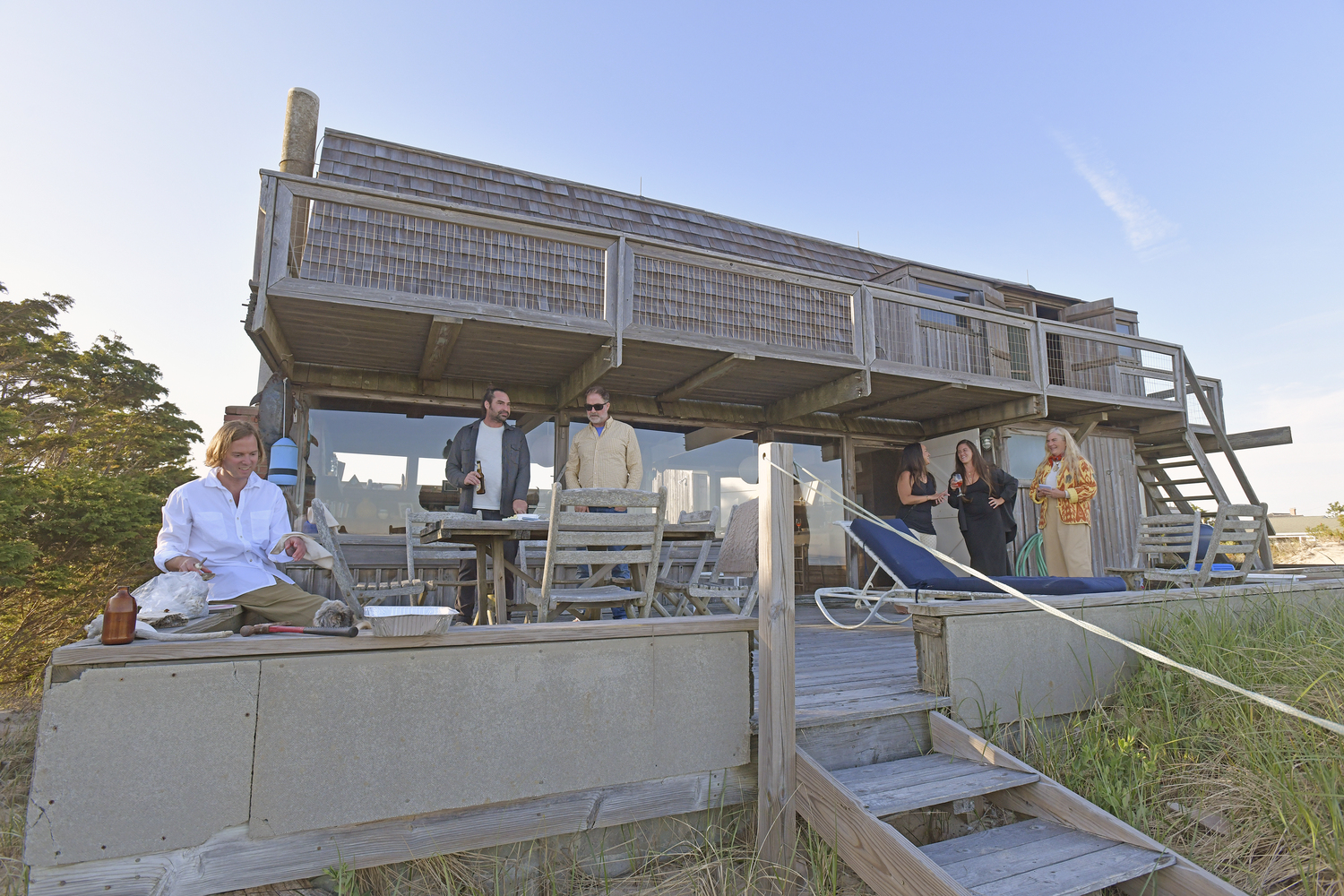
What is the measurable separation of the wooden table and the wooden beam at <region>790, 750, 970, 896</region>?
1293 mm

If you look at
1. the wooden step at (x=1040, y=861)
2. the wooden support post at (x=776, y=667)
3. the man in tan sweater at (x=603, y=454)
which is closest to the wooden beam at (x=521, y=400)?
the man in tan sweater at (x=603, y=454)

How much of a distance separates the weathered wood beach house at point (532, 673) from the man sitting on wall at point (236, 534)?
0.74 m

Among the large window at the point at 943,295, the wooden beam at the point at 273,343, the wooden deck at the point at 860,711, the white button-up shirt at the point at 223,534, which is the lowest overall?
the wooden deck at the point at 860,711

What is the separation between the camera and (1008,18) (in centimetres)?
754

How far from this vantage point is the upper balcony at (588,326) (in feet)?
16.7

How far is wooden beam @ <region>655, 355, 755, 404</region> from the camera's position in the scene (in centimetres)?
629

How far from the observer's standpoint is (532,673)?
7.30ft

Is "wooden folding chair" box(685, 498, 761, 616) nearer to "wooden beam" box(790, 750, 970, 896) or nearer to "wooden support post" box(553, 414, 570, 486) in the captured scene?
"wooden beam" box(790, 750, 970, 896)

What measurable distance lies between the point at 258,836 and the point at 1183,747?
10.6 ft

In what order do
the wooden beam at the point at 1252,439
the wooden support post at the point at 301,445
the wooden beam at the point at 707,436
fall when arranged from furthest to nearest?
1. the wooden beam at the point at 1252,439
2. the wooden beam at the point at 707,436
3. the wooden support post at the point at 301,445

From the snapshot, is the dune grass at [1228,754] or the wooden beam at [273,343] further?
the wooden beam at [273,343]

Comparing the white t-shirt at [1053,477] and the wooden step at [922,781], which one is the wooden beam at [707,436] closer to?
the white t-shirt at [1053,477]

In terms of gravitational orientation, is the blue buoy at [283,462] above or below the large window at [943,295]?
below

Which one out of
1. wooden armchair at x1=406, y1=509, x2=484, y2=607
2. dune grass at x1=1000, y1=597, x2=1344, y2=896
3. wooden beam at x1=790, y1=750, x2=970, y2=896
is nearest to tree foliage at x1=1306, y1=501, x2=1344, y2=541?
dune grass at x1=1000, y1=597, x2=1344, y2=896
